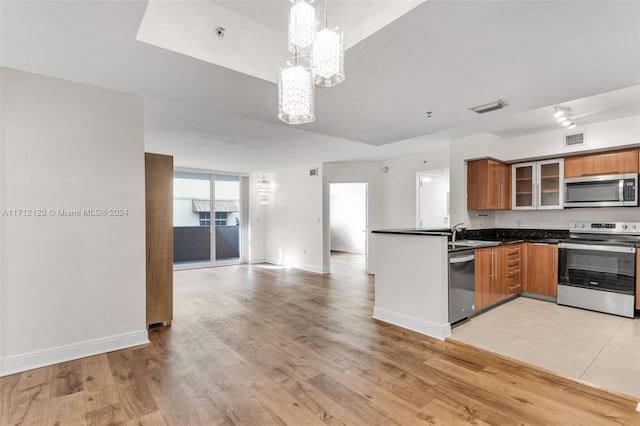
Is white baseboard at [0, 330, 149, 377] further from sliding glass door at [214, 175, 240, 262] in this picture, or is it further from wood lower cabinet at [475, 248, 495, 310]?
sliding glass door at [214, 175, 240, 262]

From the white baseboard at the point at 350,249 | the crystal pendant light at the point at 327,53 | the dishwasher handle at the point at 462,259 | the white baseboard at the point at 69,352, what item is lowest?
the white baseboard at the point at 350,249

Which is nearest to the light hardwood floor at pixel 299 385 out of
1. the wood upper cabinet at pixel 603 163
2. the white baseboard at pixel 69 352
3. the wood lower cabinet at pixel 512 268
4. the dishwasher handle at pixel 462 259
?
the white baseboard at pixel 69 352

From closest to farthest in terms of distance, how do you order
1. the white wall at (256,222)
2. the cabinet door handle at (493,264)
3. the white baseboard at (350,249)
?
the cabinet door handle at (493,264) < the white wall at (256,222) < the white baseboard at (350,249)

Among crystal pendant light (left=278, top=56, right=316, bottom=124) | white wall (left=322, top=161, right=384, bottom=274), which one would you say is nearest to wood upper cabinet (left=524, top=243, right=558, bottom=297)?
white wall (left=322, top=161, right=384, bottom=274)

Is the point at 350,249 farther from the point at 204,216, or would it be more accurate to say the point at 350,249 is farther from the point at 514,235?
the point at 514,235

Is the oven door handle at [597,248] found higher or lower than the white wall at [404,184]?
lower

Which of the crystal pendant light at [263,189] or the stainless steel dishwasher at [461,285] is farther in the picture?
the crystal pendant light at [263,189]

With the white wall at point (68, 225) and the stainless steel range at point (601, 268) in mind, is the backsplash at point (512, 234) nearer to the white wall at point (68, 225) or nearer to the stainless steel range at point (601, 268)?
→ the stainless steel range at point (601, 268)

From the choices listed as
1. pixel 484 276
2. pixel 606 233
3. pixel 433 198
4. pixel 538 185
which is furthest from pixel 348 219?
pixel 606 233

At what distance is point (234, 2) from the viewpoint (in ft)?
6.47

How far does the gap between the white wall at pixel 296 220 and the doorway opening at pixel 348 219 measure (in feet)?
9.10

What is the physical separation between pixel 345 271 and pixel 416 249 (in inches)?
155

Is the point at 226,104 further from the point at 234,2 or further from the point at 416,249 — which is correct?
the point at 416,249

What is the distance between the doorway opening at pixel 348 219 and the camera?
36.0 feet
